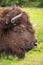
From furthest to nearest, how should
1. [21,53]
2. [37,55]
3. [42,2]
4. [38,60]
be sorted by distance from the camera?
[42,2] → [37,55] → [38,60] → [21,53]

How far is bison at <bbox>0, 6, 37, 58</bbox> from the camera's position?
263 inches

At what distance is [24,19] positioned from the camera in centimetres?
687

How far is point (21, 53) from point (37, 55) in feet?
15.9

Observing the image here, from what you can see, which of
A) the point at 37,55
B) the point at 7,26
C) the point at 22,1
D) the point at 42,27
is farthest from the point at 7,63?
the point at 22,1

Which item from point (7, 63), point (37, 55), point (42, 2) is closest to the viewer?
point (7, 63)

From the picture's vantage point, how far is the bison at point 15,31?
6.68m

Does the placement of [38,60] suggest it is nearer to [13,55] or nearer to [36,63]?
[36,63]

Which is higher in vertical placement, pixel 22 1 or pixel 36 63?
pixel 36 63

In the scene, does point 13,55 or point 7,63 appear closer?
point 13,55

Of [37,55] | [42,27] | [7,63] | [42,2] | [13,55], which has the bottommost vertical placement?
[42,2]

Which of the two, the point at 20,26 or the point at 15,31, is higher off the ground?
the point at 20,26

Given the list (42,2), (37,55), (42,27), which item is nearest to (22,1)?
(42,2)

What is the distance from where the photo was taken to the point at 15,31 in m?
6.78

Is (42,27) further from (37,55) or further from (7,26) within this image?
(7,26)
